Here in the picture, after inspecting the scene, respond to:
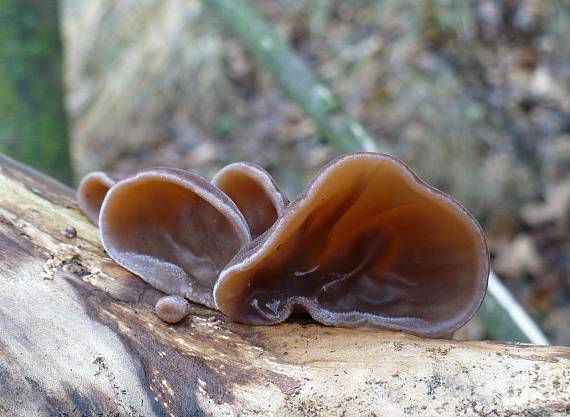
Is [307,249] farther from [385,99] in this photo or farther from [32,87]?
[385,99]

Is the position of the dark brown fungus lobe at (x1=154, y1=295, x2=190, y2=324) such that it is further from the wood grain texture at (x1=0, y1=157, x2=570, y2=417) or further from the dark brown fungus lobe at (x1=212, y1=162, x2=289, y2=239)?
the dark brown fungus lobe at (x1=212, y1=162, x2=289, y2=239)

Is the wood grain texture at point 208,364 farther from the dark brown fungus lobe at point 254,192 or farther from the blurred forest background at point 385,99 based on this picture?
the blurred forest background at point 385,99

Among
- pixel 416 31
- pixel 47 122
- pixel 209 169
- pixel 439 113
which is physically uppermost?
pixel 416 31

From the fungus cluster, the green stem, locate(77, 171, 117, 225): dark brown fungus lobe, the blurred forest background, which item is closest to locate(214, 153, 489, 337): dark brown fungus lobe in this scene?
the fungus cluster

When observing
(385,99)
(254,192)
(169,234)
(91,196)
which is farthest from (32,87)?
(385,99)

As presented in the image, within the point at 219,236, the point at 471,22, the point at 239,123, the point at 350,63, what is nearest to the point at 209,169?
the point at 239,123

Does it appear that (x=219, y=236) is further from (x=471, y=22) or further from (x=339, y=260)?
(x=471, y=22)
